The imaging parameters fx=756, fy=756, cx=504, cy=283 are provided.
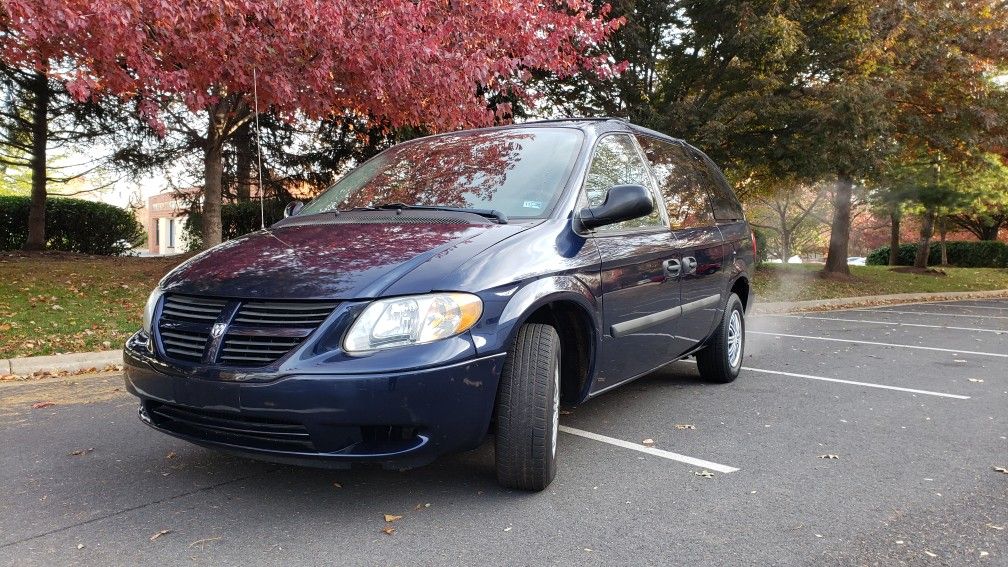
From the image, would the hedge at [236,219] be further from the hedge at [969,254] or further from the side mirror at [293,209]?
the hedge at [969,254]

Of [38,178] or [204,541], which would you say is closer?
[204,541]

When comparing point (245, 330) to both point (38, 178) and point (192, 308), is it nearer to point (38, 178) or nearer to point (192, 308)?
point (192, 308)

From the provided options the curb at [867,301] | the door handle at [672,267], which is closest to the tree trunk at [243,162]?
the curb at [867,301]

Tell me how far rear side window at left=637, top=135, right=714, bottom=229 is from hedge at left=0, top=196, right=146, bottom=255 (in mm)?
17402

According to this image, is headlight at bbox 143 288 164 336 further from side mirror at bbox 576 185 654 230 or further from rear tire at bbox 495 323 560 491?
side mirror at bbox 576 185 654 230

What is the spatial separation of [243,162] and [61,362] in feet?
38.5

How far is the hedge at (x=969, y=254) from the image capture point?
3186cm

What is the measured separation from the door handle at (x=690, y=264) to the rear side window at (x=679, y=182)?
0.21m

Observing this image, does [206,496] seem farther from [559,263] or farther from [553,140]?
[553,140]

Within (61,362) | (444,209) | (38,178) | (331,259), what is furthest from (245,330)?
(38,178)

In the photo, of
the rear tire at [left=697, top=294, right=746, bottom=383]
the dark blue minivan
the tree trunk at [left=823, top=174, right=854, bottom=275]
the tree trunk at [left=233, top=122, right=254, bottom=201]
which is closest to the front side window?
the dark blue minivan

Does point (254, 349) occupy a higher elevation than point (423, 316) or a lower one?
lower

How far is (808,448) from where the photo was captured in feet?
13.5

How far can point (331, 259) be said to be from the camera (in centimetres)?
312
